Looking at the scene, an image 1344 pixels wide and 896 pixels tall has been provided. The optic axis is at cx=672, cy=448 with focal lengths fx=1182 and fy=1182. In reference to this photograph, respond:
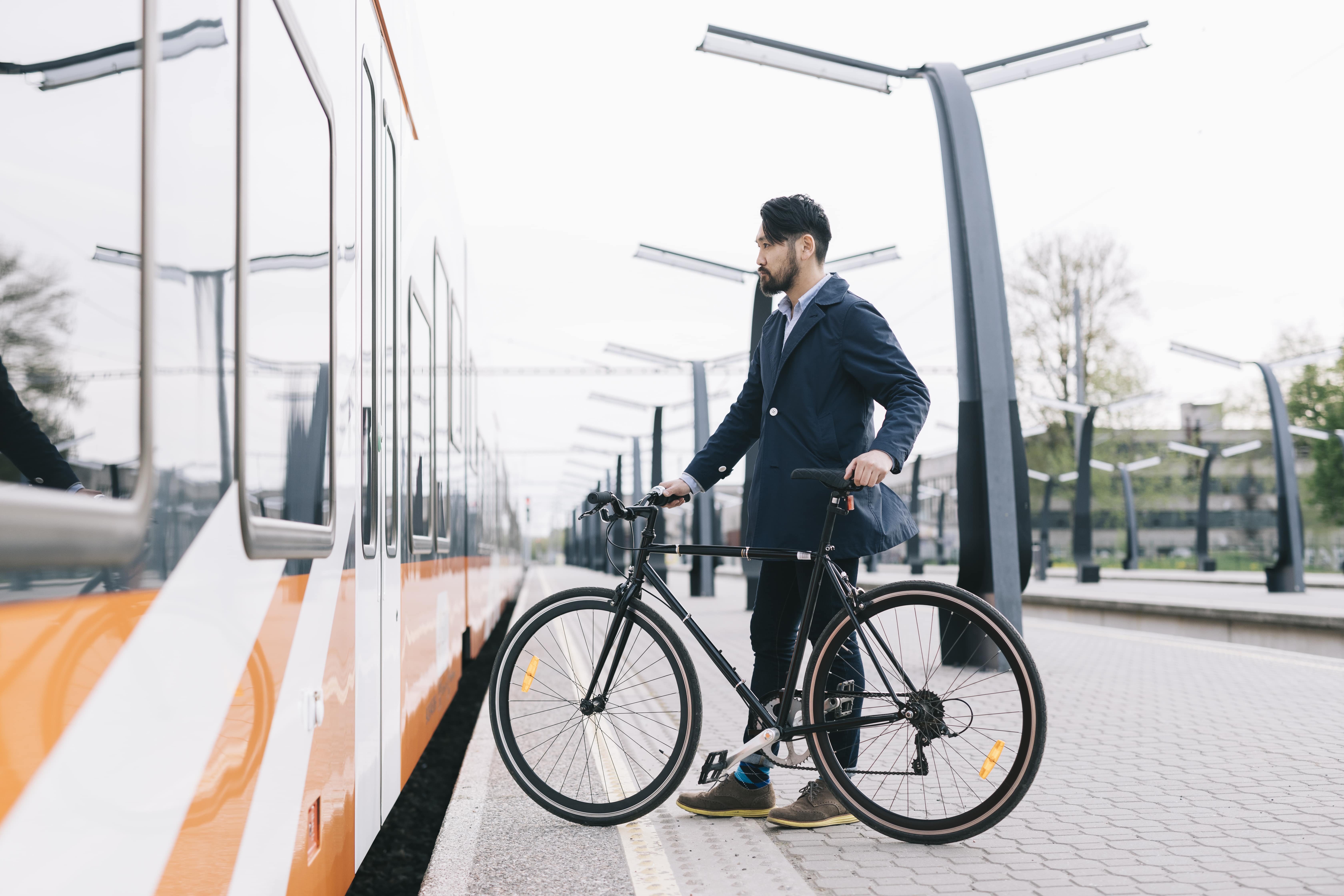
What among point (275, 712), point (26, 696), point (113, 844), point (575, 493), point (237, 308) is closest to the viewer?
point (26, 696)

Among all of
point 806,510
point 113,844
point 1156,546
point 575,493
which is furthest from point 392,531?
point 1156,546

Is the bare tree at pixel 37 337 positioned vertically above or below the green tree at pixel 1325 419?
below

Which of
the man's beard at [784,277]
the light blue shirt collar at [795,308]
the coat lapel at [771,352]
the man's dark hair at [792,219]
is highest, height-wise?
the man's dark hair at [792,219]

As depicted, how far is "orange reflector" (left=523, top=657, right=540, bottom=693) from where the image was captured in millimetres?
3941

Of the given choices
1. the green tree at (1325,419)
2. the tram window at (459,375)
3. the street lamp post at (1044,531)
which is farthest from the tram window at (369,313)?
the green tree at (1325,419)

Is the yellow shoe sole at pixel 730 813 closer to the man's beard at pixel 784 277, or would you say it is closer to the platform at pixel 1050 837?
the platform at pixel 1050 837

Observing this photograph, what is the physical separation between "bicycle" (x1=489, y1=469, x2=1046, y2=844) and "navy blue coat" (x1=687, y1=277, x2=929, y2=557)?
0.12m

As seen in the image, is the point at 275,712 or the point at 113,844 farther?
the point at 275,712

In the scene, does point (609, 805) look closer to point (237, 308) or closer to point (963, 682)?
point (963, 682)

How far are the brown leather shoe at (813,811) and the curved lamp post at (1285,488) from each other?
1826 cm

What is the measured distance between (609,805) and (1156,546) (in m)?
79.1

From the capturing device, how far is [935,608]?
11.7 ft

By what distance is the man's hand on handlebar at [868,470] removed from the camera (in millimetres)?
3512

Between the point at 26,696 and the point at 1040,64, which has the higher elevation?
the point at 1040,64
